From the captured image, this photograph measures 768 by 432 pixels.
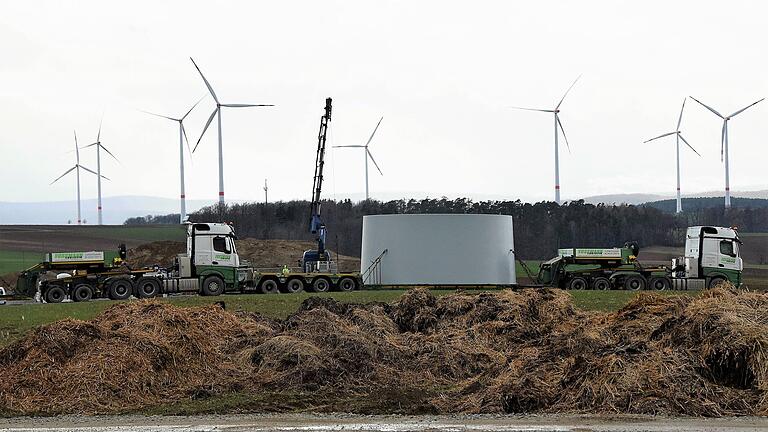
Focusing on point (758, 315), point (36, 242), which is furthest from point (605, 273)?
point (36, 242)

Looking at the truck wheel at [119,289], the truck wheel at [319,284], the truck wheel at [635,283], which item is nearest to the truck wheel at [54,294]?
the truck wheel at [119,289]

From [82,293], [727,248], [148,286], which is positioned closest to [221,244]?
[148,286]

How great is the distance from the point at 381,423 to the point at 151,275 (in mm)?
32134

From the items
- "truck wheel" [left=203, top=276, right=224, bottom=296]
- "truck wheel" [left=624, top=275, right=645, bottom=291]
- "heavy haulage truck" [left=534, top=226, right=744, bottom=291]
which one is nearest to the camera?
"truck wheel" [left=203, top=276, right=224, bottom=296]

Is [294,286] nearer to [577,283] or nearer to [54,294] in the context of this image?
[54,294]

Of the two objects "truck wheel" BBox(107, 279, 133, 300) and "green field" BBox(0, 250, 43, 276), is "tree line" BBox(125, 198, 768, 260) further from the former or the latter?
"truck wheel" BBox(107, 279, 133, 300)

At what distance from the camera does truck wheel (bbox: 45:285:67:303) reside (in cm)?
4206

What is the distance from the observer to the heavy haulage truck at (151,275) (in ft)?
140

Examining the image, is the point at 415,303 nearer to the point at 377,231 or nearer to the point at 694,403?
the point at 694,403

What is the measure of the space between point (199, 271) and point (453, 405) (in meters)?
30.6

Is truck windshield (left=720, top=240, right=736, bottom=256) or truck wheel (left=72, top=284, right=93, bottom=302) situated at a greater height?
truck windshield (left=720, top=240, right=736, bottom=256)

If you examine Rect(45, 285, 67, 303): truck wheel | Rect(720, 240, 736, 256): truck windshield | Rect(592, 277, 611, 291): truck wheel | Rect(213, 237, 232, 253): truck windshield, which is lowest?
Rect(592, 277, 611, 291): truck wheel

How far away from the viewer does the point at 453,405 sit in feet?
50.5

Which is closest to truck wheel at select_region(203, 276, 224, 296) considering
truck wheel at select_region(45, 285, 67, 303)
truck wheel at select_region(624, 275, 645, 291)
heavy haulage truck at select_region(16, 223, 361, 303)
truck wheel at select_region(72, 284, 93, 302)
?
heavy haulage truck at select_region(16, 223, 361, 303)
